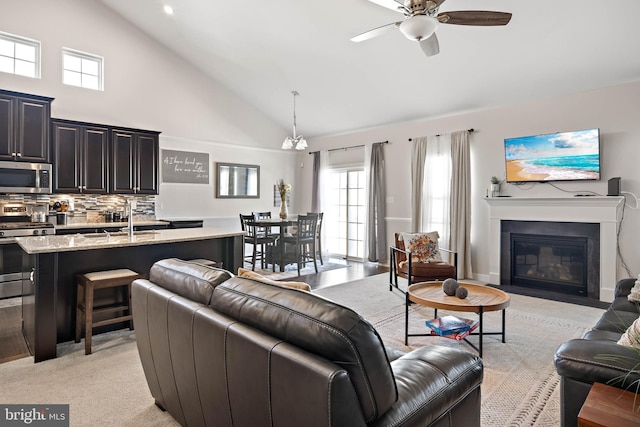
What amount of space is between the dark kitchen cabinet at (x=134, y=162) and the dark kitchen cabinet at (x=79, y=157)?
0.42 feet

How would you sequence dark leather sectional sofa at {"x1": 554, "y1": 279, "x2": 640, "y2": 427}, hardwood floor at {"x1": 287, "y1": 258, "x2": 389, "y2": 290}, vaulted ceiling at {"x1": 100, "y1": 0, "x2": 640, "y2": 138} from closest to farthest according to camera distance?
1. dark leather sectional sofa at {"x1": 554, "y1": 279, "x2": 640, "y2": 427}
2. vaulted ceiling at {"x1": 100, "y1": 0, "x2": 640, "y2": 138}
3. hardwood floor at {"x1": 287, "y1": 258, "x2": 389, "y2": 290}

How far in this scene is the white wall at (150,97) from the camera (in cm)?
537

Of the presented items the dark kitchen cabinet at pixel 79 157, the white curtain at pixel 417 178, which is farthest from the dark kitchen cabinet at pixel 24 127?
the white curtain at pixel 417 178

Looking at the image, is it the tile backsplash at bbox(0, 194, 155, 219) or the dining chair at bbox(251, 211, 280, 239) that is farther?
the dining chair at bbox(251, 211, 280, 239)

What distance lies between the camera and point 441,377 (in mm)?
1393

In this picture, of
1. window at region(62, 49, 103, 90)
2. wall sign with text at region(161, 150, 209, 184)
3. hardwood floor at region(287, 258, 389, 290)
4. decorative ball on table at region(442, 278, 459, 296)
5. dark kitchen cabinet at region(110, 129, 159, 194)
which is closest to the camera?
decorative ball on table at region(442, 278, 459, 296)

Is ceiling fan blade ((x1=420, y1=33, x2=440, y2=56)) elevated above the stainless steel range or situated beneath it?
elevated above

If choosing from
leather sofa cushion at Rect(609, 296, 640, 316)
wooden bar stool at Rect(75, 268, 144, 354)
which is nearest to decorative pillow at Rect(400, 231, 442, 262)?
leather sofa cushion at Rect(609, 296, 640, 316)

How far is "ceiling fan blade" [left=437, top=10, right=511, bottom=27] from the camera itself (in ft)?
9.24

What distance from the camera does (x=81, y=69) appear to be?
574 centimetres

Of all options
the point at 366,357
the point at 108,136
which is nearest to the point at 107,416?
the point at 366,357

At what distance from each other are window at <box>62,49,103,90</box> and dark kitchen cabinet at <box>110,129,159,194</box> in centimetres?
92

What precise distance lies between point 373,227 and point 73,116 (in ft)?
17.8

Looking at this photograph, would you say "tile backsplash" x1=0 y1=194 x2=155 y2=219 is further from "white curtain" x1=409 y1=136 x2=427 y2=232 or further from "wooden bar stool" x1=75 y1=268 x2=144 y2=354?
"white curtain" x1=409 y1=136 x2=427 y2=232
